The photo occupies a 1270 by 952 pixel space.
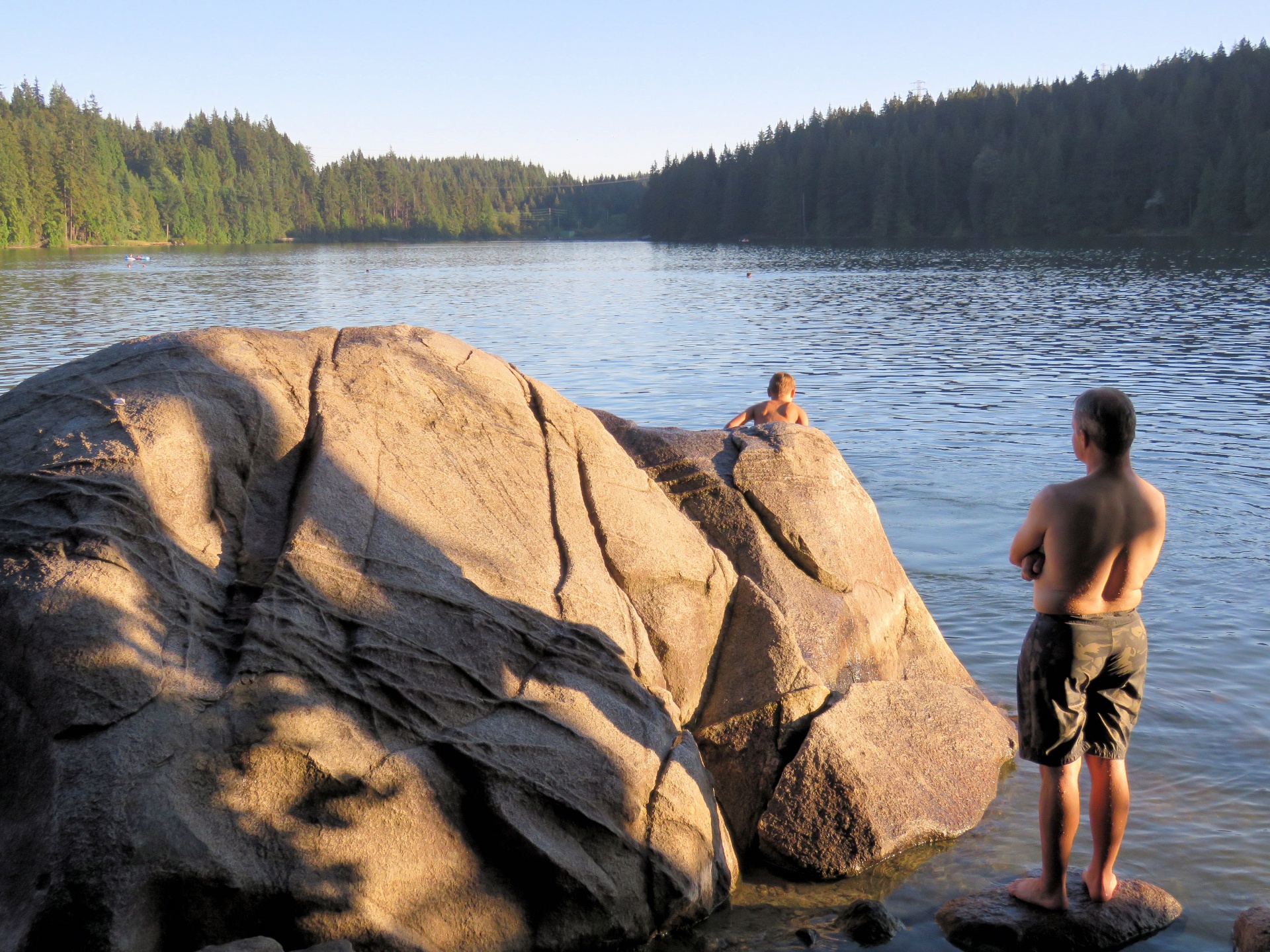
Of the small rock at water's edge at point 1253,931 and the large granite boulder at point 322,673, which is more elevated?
the large granite boulder at point 322,673

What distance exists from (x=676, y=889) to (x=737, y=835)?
3.03ft

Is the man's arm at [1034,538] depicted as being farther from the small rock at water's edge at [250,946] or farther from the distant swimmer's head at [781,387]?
the distant swimmer's head at [781,387]

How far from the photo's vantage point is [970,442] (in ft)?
58.6

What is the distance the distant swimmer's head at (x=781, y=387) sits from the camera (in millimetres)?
10305

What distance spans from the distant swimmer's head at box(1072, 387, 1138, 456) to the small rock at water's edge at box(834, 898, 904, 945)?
247cm

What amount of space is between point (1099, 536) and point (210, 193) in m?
164

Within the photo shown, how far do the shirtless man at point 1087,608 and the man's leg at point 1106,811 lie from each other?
0.04 feet

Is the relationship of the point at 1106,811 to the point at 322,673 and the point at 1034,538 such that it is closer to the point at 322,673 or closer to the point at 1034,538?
the point at 1034,538

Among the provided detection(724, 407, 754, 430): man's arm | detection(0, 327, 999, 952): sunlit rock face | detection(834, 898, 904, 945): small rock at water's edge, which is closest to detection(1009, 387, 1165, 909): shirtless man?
detection(834, 898, 904, 945): small rock at water's edge

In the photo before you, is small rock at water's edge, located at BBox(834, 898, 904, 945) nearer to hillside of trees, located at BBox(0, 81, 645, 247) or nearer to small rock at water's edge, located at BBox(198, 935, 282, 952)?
small rock at water's edge, located at BBox(198, 935, 282, 952)

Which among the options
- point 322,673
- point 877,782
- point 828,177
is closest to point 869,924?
point 877,782

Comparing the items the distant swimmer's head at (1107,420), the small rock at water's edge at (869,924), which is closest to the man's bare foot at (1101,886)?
the small rock at water's edge at (869,924)

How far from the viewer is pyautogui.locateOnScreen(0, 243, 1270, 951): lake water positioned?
6.01 m

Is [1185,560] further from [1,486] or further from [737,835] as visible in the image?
[1,486]
